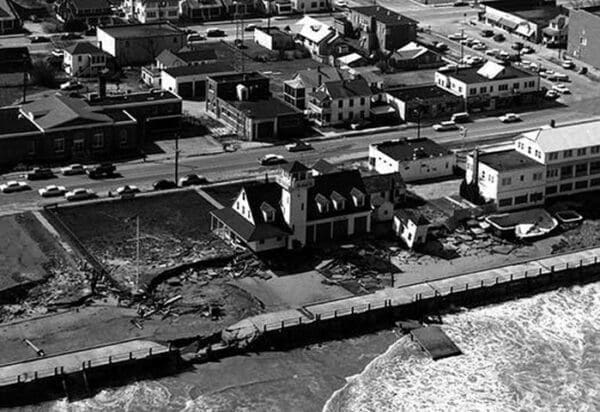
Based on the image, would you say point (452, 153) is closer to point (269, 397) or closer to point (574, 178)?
point (574, 178)

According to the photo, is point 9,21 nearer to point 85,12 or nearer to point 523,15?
point 85,12

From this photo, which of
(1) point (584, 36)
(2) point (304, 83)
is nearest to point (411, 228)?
(2) point (304, 83)

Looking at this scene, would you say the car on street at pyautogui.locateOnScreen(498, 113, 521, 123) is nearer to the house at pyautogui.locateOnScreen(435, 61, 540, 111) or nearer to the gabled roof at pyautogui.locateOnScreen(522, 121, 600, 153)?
the house at pyautogui.locateOnScreen(435, 61, 540, 111)

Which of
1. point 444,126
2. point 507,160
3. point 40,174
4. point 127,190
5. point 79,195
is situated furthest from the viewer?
point 444,126

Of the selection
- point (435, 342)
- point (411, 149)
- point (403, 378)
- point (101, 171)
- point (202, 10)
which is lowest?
point (403, 378)

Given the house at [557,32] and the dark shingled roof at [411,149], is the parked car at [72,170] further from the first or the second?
the house at [557,32]

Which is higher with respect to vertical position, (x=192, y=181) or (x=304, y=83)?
(x=304, y=83)
